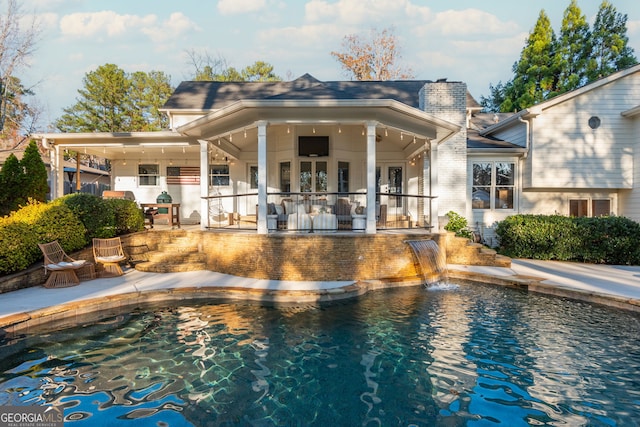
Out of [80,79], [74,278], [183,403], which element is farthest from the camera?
[80,79]

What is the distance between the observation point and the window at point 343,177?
1177cm

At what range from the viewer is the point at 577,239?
1004 centimetres

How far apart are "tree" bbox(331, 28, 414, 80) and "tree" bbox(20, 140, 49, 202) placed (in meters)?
20.5

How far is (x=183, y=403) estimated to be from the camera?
3.21 m

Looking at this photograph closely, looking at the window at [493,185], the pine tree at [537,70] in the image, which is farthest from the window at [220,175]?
the pine tree at [537,70]

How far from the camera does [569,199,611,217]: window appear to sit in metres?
12.2

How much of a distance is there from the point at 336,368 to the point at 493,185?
10768mm

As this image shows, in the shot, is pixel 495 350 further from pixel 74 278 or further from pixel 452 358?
pixel 74 278

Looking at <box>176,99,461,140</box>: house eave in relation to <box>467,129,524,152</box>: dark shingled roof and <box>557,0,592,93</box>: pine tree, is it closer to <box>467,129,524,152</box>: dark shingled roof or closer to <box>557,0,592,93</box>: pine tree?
<box>467,129,524,152</box>: dark shingled roof

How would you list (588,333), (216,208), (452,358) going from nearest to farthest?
(452,358) → (588,333) → (216,208)

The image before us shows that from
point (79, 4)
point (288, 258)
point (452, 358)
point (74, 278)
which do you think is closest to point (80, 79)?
point (79, 4)

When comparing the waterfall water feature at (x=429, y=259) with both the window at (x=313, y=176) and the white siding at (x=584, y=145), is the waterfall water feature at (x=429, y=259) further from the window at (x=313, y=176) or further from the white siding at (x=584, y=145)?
the white siding at (x=584, y=145)

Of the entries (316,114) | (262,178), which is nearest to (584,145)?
(316,114)

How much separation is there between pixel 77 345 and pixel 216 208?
8466 millimetres
